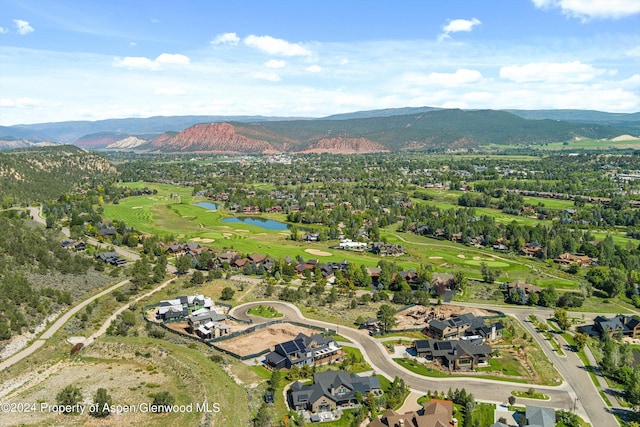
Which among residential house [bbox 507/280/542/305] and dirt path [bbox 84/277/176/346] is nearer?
dirt path [bbox 84/277/176/346]

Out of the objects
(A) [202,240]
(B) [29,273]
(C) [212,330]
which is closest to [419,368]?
(C) [212,330]

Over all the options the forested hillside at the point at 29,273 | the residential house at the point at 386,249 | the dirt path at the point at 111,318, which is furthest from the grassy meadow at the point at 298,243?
the forested hillside at the point at 29,273

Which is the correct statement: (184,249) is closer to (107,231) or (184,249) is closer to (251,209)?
(107,231)

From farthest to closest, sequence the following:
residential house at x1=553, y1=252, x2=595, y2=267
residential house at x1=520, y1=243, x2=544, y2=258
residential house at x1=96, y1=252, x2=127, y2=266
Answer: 1. residential house at x1=520, y1=243, x2=544, y2=258
2. residential house at x1=553, y1=252, x2=595, y2=267
3. residential house at x1=96, y1=252, x2=127, y2=266

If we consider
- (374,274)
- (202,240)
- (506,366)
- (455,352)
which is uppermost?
(455,352)

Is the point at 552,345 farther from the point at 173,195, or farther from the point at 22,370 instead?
the point at 173,195

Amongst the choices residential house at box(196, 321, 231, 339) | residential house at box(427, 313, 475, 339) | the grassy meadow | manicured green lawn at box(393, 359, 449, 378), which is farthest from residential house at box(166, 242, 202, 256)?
manicured green lawn at box(393, 359, 449, 378)

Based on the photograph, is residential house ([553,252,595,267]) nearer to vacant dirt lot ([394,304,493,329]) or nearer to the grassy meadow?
the grassy meadow
